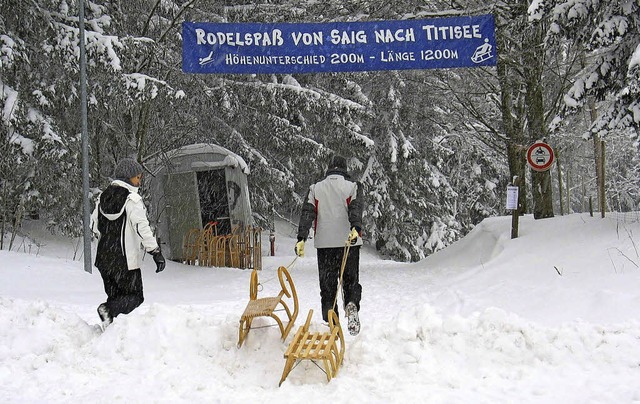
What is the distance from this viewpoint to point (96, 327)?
6.15 meters

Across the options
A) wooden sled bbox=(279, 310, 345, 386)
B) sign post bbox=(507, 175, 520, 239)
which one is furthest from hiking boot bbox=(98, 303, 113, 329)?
A: sign post bbox=(507, 175, 520, 239)

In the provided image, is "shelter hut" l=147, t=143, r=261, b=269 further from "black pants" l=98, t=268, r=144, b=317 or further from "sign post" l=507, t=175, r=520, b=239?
"black pants" l=98, t=268, r=144, b=317

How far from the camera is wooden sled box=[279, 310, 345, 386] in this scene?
5074 millimetres

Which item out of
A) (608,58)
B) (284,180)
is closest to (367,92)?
(284,180)

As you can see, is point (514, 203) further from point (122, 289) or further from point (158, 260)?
point (122, 289)

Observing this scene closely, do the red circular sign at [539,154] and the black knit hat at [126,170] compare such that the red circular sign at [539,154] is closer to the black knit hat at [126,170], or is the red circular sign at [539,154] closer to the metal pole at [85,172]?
the black knit hat at [126,170]

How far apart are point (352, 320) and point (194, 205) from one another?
11223 mm

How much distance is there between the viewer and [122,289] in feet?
20.8

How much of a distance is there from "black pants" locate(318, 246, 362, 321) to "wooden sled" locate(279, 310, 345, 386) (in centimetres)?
117

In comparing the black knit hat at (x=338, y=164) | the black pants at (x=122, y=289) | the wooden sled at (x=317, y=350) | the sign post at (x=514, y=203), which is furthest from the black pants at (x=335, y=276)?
the sign post at (x=514, y=203)

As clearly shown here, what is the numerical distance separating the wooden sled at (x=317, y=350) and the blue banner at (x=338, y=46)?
7096 millimetres

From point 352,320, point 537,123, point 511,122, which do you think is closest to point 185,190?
point 511,122

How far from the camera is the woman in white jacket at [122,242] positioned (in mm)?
6258

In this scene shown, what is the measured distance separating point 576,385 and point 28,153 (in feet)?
38.6
